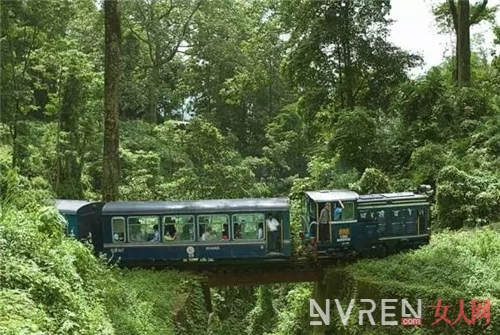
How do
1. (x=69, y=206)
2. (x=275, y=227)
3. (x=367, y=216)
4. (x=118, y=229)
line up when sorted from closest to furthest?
(x=275, y=227) < (x=118, y=229) < (x=367, y=216) < (x=69, y=206)

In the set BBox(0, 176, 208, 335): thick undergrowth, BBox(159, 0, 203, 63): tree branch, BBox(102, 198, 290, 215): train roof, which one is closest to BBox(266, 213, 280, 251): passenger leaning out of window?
BBox(102, 198, 290, 215): train roof

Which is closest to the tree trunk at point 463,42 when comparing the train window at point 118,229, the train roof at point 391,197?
the train roof at point 391,197

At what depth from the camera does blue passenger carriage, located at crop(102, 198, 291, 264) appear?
14.2 meters

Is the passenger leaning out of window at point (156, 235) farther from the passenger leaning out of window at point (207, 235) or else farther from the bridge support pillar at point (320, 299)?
the bridge support pillar at point (320, 299)

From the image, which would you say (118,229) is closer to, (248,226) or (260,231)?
(248,226)

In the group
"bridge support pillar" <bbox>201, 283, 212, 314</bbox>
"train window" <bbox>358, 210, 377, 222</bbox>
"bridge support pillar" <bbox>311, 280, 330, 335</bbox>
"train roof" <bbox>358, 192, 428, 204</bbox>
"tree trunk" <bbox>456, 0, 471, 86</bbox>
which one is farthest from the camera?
"tree trunk" <bbox>456, 0, 471, 86</bbox>

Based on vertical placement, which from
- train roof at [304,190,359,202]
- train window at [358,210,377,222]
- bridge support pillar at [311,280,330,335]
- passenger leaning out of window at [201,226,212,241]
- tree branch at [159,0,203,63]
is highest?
tree branch at [159,0,203,63]

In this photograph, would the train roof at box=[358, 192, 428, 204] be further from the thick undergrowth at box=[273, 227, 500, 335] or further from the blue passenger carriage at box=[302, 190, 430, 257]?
the thick undergrowth at box=[273, 227, 500, 335]

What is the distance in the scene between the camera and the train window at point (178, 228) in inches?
561

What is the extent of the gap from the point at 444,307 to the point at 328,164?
10.5m

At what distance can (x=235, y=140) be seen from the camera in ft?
82.7

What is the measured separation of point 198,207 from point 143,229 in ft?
4.87

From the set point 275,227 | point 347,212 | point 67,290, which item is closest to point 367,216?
point 347,212

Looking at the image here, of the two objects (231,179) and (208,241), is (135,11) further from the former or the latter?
(208,241)
